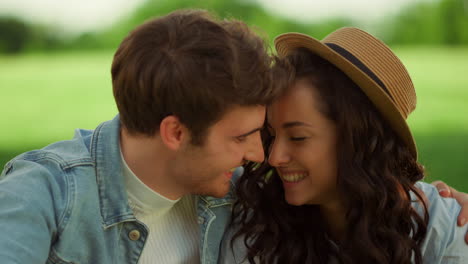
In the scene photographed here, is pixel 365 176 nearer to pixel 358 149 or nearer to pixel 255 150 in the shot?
pixel 358 149

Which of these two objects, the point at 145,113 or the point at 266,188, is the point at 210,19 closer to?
the point at 145,113

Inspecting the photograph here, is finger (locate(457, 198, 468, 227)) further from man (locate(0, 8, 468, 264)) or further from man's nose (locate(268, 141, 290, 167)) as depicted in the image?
man (locate(0, 8, 468, 264))

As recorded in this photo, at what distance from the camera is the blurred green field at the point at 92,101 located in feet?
25.2

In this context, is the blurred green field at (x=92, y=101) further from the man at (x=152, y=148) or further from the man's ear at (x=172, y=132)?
the man's ear at (x=172, y=132)

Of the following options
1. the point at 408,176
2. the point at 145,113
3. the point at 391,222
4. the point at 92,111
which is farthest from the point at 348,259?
the point at 92,111

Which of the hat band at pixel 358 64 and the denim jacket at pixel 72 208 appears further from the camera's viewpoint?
the hat band at pixel 358 64

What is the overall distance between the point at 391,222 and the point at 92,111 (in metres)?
9.06

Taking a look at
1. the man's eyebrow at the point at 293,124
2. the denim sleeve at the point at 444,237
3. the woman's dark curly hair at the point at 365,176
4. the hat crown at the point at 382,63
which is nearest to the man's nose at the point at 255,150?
the man's eyebrow at the point at 293,124

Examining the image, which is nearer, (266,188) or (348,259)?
(348,259)

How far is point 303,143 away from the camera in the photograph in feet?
8.67

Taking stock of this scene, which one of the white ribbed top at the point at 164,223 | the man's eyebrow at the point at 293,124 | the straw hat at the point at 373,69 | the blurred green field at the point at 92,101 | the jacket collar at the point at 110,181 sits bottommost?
the blurred green field at the point at 92,101

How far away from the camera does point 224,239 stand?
9.46 ft

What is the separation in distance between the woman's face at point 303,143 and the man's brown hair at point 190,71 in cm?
13

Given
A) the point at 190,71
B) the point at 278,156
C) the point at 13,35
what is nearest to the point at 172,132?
the point at 190,71
